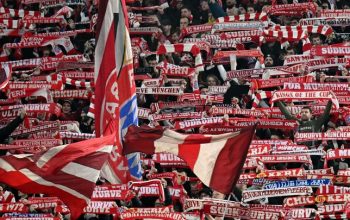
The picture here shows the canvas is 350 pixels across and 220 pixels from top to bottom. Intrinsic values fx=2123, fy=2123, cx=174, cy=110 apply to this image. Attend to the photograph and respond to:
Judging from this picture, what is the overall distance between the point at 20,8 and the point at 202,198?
12.8m

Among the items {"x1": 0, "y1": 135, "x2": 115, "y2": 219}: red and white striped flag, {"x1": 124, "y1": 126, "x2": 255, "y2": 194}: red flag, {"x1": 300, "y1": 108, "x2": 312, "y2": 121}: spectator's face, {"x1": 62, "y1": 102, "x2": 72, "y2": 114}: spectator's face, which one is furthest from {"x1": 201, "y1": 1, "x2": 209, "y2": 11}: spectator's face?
{"x1": 0, "y1": 135, "x2": 115, "y2": 219}: red and white striped flag

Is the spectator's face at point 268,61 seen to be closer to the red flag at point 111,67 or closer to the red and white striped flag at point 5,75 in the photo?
the red and white striped flag at point 5,75

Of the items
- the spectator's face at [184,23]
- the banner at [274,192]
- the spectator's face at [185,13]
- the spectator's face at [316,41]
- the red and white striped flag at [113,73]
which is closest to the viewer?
the red and white striped flag at [113,73]

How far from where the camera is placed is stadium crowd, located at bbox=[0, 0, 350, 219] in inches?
1240

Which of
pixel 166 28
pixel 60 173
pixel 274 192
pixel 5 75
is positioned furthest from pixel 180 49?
pixel 60 173

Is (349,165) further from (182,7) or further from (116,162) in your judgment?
(182,7)

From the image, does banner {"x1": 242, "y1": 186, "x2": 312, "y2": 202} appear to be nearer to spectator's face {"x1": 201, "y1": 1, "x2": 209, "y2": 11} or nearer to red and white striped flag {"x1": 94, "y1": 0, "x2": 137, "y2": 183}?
red and white striped flag {"x1": 94, "y1": 0, "x2": 137, "y2": 183}

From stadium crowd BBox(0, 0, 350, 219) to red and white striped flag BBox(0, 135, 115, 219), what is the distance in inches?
66.0

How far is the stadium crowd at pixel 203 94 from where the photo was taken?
31.5 m

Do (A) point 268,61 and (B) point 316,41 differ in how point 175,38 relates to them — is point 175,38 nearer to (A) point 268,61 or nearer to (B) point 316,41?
(A) point 268,61

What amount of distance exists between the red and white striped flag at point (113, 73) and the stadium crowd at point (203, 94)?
1.03 m

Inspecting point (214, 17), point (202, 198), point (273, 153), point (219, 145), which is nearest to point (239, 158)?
point (219, 145)

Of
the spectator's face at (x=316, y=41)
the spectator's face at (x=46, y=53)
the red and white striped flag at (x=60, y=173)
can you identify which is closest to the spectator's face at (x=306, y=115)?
the spectator's face at (x=316, y=41)

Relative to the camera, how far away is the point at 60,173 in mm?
28469
